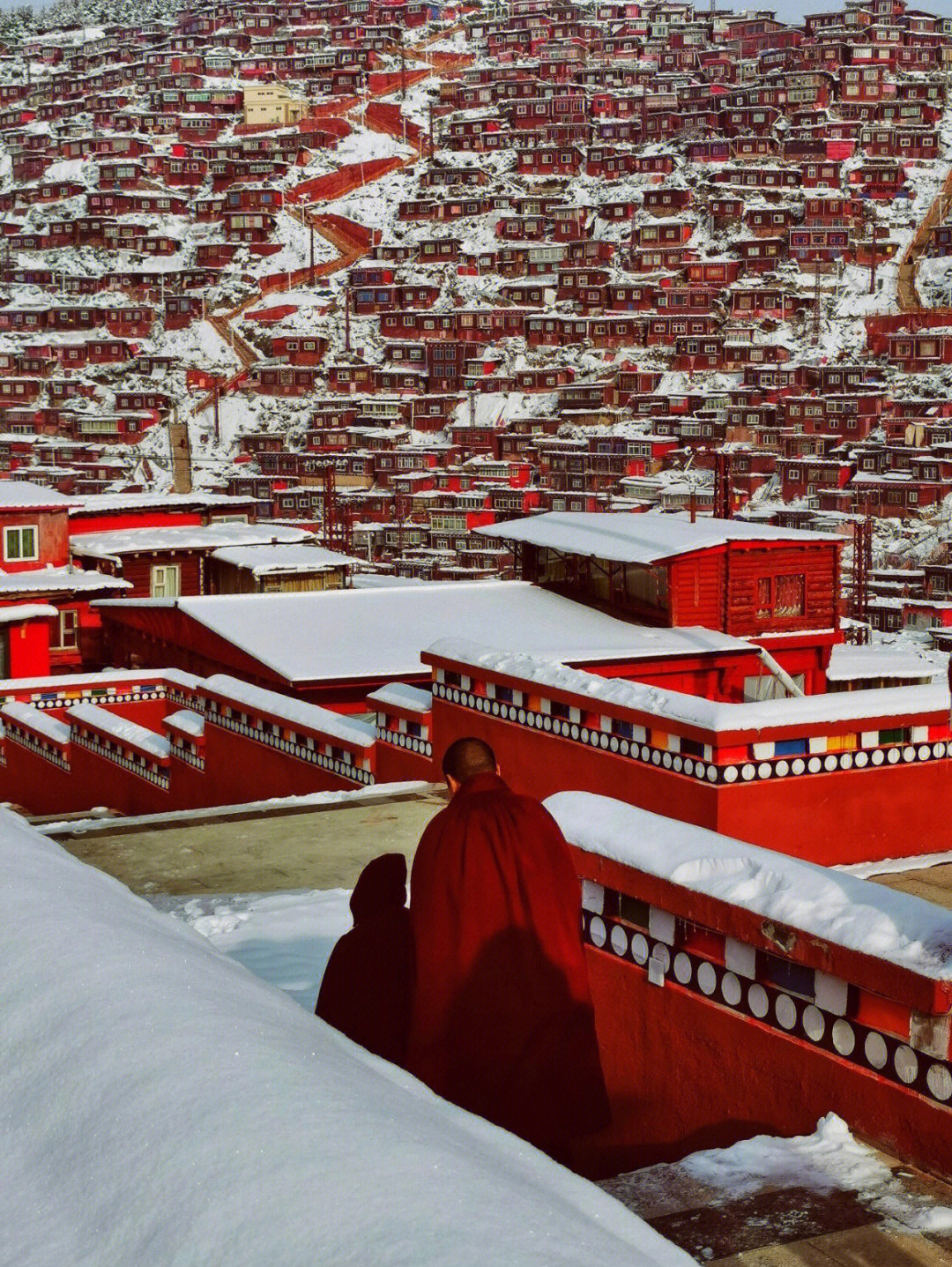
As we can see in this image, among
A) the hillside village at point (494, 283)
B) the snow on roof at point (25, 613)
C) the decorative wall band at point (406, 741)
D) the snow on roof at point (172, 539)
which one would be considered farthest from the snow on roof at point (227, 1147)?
the hillside village at point (494, 283)

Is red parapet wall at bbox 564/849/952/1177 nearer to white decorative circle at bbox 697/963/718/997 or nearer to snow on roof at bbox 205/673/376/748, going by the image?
white decorative circle at bbox 697/963/718/997

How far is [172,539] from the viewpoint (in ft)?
99.6

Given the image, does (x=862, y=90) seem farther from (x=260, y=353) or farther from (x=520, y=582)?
(x=520, y=582)

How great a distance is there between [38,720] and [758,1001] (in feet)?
40.9

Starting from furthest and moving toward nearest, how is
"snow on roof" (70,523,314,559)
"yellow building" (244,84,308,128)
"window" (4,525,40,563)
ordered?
"yellow building" (244,84,308,128)
"snow on roof" (70,523,314,559)
"window" (4,525,40,563)

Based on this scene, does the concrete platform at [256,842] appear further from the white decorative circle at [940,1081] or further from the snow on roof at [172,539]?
the snow on roof at [172,539]

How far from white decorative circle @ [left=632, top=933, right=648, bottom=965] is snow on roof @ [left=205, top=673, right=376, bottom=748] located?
5.97 metres

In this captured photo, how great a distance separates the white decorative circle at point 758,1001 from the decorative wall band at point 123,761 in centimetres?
943

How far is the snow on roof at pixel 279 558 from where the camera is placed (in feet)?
94.1

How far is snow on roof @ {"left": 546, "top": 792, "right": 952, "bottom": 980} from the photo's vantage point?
3.65 meters

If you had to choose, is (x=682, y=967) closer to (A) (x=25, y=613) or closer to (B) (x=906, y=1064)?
(B) (x=906, y=1064)

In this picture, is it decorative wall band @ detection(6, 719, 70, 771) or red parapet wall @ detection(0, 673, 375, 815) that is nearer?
red parapet wall @ detection(0, 673, 375, 815)

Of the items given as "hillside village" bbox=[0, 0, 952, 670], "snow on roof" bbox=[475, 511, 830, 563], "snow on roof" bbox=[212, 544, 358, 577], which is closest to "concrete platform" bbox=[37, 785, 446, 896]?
"snow on roof" bbox=[475, 511, 830, 563]

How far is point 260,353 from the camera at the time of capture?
92375mm
